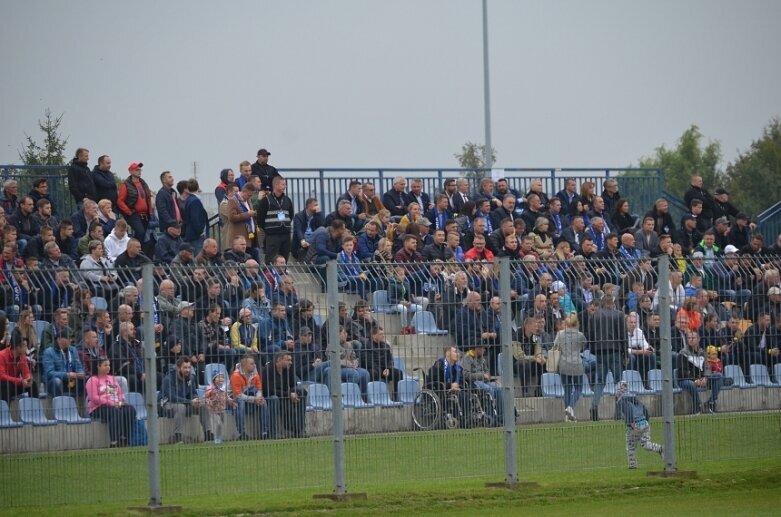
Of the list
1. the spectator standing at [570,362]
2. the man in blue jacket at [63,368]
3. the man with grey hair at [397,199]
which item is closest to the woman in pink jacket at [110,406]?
the man in blue jacket at [63,368]

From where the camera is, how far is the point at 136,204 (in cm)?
2512

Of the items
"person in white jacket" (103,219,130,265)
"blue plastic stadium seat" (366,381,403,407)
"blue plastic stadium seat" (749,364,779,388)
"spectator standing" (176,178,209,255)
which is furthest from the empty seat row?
"spectator standing" (176,178,209,255)

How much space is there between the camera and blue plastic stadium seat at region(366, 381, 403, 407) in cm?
1418

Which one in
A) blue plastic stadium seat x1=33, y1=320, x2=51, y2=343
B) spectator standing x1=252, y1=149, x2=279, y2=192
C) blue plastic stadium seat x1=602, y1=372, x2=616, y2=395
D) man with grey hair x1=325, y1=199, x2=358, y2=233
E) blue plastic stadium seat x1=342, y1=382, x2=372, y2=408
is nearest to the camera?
blue plastic stadium seat x1=33, y1=320, x2=51, y2=343

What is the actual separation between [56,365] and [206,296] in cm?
160

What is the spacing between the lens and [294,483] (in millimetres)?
14219

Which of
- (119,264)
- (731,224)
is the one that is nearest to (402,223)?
(119,264)

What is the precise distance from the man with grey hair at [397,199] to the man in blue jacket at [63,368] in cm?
1494

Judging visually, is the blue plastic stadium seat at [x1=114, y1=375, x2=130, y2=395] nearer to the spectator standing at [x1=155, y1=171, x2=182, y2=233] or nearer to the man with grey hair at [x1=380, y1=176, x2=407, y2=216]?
the spectator standing at [x1=155, y1=171, x2=182, y2=233]

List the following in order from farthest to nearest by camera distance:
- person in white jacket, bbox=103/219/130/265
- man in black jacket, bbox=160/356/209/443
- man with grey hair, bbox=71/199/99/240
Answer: man with grey hair, bbox=71/199/99/240, person in white jacket, bbox=103/219/130/265, man in black jacket, bbox=160/356/209/443

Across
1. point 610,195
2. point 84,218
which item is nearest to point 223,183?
point 84,218

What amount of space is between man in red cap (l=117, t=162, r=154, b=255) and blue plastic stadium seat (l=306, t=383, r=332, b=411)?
37.4ft

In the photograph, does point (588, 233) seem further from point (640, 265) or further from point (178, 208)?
point (640, 265)

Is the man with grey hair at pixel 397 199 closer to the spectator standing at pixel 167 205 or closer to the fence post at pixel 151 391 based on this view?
the spectator standing at pixel 167 205
